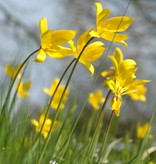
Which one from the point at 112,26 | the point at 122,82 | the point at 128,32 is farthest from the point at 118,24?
the point at 128,32

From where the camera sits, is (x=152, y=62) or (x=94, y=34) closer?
(x=94, y=34)

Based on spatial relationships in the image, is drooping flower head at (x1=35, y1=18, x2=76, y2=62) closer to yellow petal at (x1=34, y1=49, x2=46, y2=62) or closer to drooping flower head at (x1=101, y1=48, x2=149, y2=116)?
yellow petal at (x1=34, y1=49, x2=46, y2=62)

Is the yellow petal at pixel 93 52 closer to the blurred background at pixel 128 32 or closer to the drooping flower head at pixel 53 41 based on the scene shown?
the drooping flower head at pixel 53 41

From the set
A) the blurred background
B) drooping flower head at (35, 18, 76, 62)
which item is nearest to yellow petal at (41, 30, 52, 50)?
drooping flower head at (35, 18, 76, 62)

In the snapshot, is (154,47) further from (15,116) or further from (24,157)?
(24,157)

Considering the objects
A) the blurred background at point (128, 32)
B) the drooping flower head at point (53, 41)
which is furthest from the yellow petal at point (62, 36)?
the blurred background at point (128, 32)

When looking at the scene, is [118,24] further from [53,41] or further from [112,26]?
[53,41]

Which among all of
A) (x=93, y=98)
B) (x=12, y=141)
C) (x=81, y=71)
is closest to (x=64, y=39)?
(x=12, y=141)
